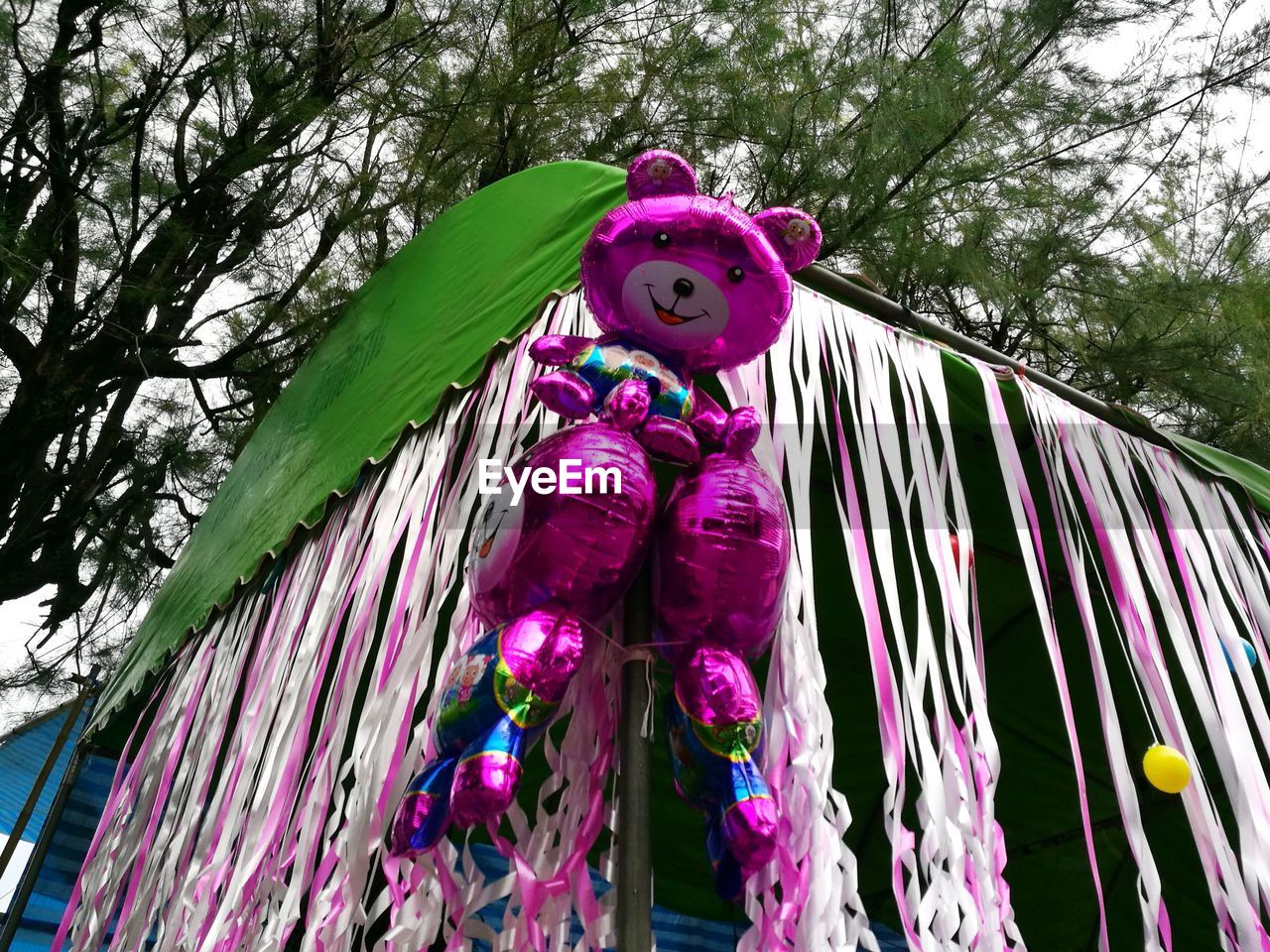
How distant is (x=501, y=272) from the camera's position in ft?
5.31

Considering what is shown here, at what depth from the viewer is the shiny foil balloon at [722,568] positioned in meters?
1.08

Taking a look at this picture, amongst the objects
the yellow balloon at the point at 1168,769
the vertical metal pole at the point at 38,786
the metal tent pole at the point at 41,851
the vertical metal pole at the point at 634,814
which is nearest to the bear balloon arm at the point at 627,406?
the vertical metal pole at the point at 634,814

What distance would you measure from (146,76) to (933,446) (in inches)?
114

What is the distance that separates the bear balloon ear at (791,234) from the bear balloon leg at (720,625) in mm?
344

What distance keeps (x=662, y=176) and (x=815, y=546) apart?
0.80 m

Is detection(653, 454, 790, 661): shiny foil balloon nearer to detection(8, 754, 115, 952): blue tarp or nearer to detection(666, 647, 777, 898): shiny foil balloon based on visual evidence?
detection(666, 647, 777, 898): shiny foil balloon

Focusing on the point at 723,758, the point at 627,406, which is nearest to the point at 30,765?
the point at 627,406

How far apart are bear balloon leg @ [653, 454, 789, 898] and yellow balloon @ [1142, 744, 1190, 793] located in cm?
49

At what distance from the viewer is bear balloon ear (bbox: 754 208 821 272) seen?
1.36 metres

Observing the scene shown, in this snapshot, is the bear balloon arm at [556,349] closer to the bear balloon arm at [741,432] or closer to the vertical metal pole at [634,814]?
the bear balloon arm at [741,432]

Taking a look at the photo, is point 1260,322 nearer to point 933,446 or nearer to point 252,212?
point 933,446

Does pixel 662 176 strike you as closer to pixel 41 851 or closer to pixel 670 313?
pixel 670 313

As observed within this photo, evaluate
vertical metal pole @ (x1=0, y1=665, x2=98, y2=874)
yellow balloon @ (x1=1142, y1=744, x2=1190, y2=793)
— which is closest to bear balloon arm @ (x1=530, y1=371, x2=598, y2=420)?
yellow balloon @ (x1=1142, y1=744, x2=1190, y2=793)

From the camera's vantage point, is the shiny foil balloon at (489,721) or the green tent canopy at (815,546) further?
the green tent canopy at (815,546)
